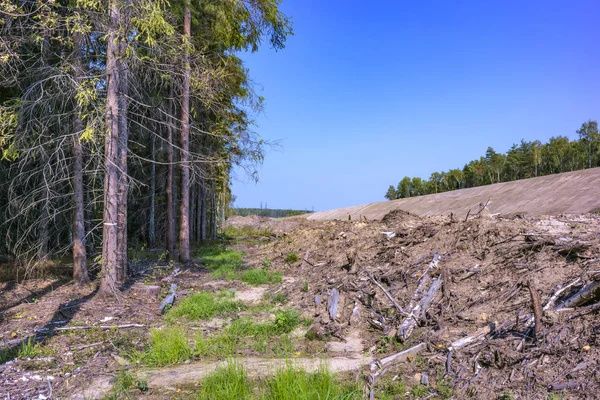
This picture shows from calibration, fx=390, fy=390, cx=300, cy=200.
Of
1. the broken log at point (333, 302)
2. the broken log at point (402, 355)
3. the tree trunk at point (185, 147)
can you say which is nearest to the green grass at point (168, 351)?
the broken log at point (402, 355)

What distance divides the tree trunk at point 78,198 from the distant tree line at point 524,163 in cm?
5233

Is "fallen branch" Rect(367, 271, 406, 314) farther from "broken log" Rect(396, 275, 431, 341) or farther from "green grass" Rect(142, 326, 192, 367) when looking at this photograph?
"green grass" Rect(142, 326, 192, 367)

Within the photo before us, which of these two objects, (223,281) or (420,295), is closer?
(420,295)

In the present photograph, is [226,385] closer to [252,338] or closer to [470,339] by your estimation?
[252,338]

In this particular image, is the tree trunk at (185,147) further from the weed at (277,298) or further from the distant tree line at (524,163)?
the distant tree line at (524,163)

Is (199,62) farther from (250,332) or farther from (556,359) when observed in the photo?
(556,359)

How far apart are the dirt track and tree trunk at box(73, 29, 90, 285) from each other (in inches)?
681

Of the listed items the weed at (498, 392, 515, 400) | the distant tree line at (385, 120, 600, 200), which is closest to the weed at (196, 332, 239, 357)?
the weed at (498, 392, 515, 400)

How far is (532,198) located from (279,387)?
2205 cm

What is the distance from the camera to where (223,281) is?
435 inches

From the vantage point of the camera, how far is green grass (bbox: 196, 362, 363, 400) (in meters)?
3.72

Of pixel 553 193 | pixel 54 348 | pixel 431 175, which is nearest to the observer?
pixel 54 348

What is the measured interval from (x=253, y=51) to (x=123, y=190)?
26.9 feet

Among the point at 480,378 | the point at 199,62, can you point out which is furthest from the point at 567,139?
the point at 480,378
